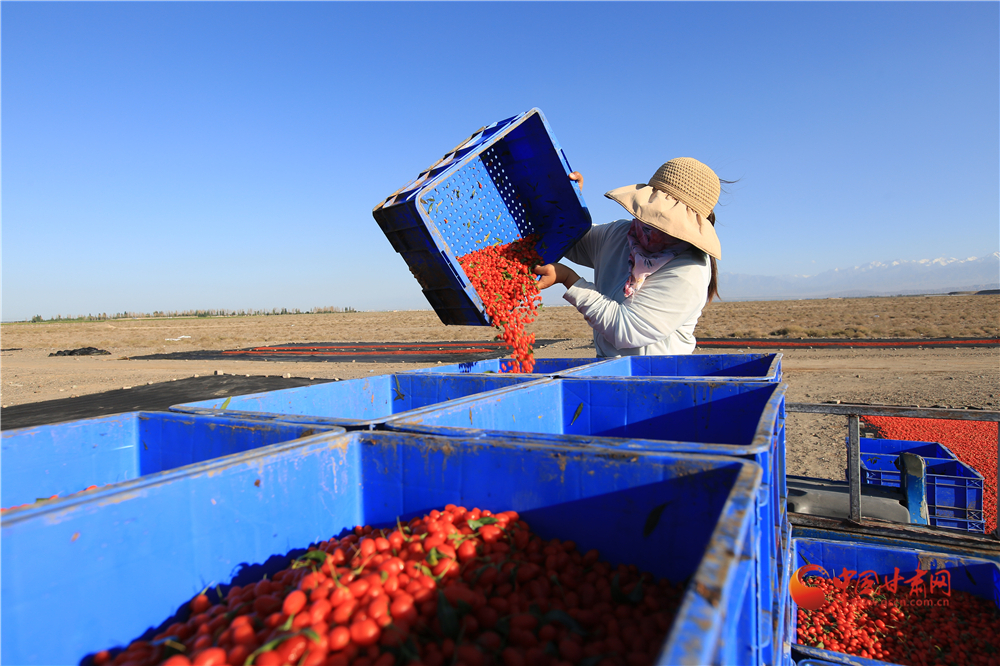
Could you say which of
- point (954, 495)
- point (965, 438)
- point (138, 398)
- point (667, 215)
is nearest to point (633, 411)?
point (667, 215)

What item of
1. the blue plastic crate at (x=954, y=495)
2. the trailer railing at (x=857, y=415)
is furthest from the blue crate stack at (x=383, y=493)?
the blue plastic crate at (x=954, y=495)

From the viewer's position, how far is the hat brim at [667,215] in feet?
10.6

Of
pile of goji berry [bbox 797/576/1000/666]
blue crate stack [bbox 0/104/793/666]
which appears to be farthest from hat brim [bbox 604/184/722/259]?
pile of goji berry [bbox 797/576/1000/666]

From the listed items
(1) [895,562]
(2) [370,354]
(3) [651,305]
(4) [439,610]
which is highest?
(3) [651,305]

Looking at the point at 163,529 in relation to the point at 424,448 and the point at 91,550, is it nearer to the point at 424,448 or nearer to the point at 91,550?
the point at 91,550

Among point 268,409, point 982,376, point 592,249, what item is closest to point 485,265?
point 592,249

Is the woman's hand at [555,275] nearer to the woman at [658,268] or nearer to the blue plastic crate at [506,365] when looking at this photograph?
the woman at [658,268]

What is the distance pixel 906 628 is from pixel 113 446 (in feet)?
14.8

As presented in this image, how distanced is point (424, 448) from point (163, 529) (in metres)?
0.72

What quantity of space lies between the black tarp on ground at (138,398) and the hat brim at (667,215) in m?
5.96

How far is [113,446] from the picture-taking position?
2248 mm

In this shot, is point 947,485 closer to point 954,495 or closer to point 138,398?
point 954,495

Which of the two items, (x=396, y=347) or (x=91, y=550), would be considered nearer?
(x=91, y=550)

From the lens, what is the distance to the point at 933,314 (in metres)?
31.5
